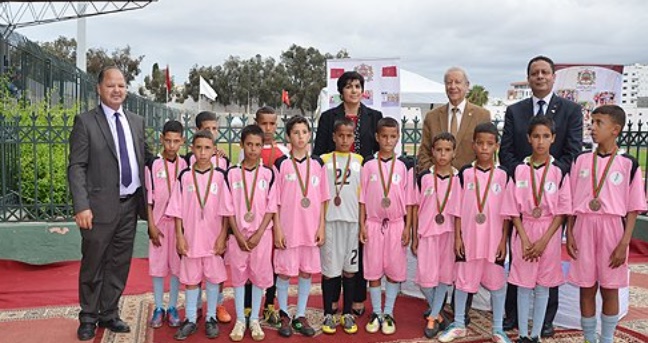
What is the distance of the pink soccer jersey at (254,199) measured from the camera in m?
3.90

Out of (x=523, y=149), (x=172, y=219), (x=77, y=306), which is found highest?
(x=523, y=149)

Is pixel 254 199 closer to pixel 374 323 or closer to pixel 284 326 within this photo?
pixel 284 326

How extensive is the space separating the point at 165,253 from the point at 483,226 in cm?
226

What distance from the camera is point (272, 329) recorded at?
420 centimetres

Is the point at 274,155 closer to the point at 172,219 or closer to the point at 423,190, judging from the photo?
the point at 172,219

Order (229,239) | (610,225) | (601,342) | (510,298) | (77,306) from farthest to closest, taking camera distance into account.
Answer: (77,306) → (510,298) → (229,239) → (601,342) → (610,225)

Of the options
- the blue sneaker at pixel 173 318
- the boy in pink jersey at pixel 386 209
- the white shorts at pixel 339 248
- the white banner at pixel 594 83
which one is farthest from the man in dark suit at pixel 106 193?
the white banner at pixel 594 83

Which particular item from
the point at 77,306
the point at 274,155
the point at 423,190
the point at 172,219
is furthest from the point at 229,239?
the point at 77,306

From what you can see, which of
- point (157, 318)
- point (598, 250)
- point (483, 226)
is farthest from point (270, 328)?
point (598, 250)

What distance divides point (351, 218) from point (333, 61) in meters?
3.04

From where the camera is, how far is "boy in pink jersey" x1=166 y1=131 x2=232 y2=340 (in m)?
3.91

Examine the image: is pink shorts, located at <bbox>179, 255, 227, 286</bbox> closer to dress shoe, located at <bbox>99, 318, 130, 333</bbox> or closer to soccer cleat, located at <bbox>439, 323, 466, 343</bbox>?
dress shoe, located at <bbox>99, 318, 130, 333</bbox>

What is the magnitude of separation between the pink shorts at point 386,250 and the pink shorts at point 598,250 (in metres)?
1.15

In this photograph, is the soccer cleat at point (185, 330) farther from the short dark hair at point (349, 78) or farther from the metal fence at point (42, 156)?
the metal fence at point (42, 156)
